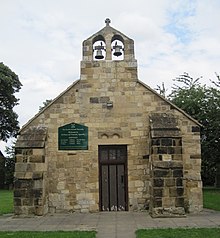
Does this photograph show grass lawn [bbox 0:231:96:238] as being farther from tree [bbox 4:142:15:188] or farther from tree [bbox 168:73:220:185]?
tree [bbox 4:142:15:188]

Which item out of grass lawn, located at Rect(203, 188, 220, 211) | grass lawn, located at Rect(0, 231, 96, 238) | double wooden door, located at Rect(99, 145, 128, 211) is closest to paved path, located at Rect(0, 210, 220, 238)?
grass lawn, located at Rect(0, 231, 96, 238)

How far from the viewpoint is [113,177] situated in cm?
1576

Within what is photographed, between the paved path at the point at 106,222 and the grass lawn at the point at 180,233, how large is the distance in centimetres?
36

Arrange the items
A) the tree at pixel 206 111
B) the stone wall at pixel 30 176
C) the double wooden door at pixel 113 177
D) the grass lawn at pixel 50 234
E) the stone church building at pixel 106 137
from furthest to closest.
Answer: the tree at pixel 206 111 < the double wooden door at pixel 113 177 < the stone church building at pixel 106 137 < the stone wall at pixel 30 176 < the grass lawn at pixel 50 234

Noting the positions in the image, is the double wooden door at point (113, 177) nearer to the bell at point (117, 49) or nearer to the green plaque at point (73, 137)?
the green plaque at point (73, 137)

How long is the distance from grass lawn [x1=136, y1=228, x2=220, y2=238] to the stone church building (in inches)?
173

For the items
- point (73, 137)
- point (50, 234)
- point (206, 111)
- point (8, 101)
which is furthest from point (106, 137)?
point (8, 101)

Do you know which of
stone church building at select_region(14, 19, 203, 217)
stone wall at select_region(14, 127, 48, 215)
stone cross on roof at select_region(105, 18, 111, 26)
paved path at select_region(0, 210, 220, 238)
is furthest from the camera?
stone cross on roof at select_region(105, 18, 111, 26)

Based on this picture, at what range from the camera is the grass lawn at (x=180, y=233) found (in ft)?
31.4

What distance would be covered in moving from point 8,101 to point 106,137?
2316 cm

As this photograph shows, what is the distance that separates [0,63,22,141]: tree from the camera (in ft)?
119

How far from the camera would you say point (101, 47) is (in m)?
16.4

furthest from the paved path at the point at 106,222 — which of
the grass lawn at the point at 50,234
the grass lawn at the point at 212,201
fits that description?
the grass lawn at the point at 212,201

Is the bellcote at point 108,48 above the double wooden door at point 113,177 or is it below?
above
